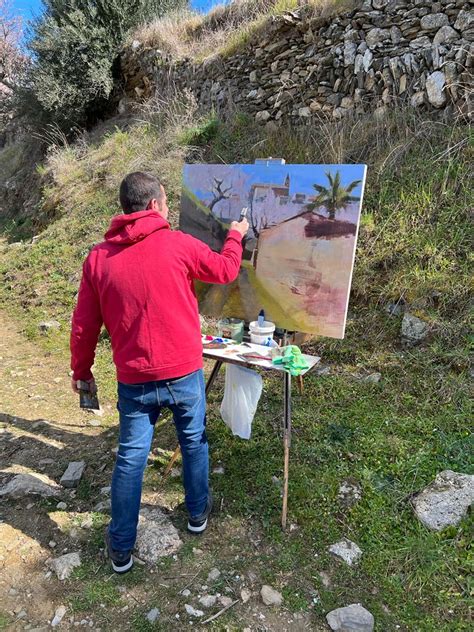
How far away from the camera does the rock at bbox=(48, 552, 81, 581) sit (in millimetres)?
2180

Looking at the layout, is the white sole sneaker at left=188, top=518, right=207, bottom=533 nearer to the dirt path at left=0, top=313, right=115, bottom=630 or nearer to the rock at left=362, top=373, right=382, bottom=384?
the dirt path at left=0, top=313, right=115, bottom=630

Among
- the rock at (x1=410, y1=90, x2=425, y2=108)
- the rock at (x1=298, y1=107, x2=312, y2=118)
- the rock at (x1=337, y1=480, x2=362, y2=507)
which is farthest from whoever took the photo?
the rock at (x1=298, y1=107, x2=312, y2=118)

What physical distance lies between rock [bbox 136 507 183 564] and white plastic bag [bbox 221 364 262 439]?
0.65 meters

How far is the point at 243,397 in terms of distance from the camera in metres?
2.69

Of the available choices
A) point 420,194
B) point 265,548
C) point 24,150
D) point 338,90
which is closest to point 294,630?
point 265,548

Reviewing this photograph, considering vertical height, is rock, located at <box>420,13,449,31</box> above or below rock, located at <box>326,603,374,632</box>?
above

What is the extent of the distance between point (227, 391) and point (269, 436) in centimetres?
53

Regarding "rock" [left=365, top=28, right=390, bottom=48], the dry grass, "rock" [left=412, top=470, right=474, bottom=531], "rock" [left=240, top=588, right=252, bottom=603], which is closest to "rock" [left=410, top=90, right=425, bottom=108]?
"rock" [left=365, top=28, right=390, bottom=48]

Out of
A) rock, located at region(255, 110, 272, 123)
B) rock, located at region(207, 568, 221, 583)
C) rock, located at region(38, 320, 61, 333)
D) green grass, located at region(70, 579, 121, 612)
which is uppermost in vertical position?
rock, located at region(255, 110, 272, 123)

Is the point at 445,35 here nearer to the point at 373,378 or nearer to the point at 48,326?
the point at 373,378

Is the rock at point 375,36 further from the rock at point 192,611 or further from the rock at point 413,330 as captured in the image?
the rock at point 192,611

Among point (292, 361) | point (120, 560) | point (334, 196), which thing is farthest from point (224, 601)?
point (334, 196)

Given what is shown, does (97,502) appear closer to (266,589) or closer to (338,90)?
(266,589)

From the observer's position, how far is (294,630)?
75.7 inches
